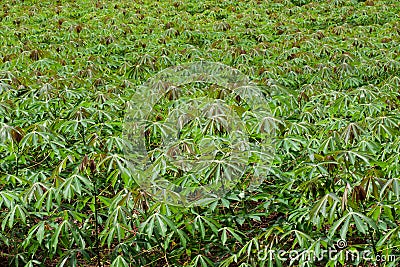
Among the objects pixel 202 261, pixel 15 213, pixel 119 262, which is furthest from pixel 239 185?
pixel 15 213

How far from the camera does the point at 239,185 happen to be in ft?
7.89

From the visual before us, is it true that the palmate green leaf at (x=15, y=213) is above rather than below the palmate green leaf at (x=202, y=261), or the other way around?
above

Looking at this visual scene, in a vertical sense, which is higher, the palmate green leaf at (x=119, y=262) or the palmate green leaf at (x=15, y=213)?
the palmate green leaf at (x=15, y=213)

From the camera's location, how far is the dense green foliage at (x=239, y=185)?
6.89ft

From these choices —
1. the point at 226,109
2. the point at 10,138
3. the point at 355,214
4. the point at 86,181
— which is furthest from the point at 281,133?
the point at 10,138

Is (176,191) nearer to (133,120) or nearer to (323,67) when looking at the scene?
(133,120)

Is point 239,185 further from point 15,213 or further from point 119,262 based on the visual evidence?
point 15,213

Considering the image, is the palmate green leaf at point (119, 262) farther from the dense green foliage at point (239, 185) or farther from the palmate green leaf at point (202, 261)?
the palmate green leaf at point (202, 261)

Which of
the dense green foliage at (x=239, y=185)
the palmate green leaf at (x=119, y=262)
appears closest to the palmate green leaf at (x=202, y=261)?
the dense green foliage at (x=239, y=185)

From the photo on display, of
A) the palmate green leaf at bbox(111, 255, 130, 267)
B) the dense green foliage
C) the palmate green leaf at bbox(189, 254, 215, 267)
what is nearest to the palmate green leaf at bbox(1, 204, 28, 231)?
the dense green foliage

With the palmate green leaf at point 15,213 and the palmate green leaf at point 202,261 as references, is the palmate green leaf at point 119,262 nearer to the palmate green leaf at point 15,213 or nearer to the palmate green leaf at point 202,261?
the palmate green leaf at point 202,261

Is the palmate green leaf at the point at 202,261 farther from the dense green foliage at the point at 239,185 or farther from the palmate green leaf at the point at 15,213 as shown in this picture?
the palmate green leaf at the point at 15,213

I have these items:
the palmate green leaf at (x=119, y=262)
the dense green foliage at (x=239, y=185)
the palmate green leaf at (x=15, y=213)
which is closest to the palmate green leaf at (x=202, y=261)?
the dense green foliage at (x=239, y=185)

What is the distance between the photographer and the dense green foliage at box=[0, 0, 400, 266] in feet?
6.89
